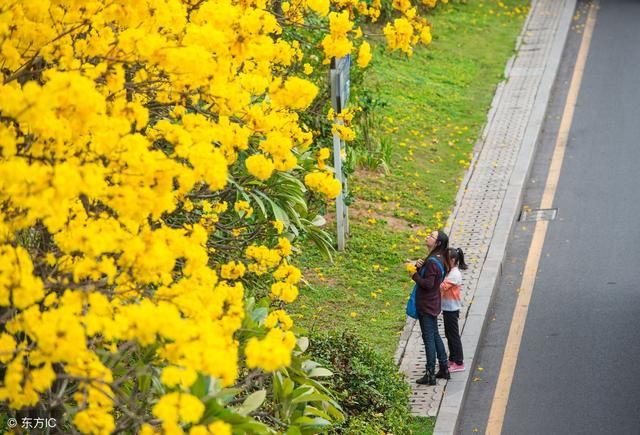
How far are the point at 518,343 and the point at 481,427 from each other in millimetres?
1729

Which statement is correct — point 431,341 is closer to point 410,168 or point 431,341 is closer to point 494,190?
point 494,190

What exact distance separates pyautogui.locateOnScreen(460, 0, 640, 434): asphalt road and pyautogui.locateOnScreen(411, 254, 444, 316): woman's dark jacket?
1.01 meters

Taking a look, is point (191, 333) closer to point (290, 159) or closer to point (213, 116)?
point (290, 159)

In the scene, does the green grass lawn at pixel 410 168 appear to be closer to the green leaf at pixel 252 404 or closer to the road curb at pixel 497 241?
the road curb at pixel 497 241

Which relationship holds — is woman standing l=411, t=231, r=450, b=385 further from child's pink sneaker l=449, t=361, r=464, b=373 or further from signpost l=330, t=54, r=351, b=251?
signpost l=330, t=54, r=351, b=251

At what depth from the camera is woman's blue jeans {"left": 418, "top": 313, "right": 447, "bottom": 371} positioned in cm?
1108

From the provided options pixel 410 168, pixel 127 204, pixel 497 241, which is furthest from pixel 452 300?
pixel 127 204

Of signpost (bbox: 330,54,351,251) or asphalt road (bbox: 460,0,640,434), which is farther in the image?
signpost (bbox: 330,54,351,251)

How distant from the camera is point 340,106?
13.4 meters

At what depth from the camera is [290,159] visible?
23.8 ft

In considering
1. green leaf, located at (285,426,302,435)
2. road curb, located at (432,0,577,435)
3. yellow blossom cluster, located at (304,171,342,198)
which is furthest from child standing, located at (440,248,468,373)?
green leaf, located at (285,426,302,435)

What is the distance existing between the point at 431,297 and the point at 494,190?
17.9 ft

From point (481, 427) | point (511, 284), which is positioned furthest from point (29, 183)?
point (511, 284)

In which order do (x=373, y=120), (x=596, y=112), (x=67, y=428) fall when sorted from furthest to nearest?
(x=596, y=112) → (x=373, y=120) → (x=67, y=428)
